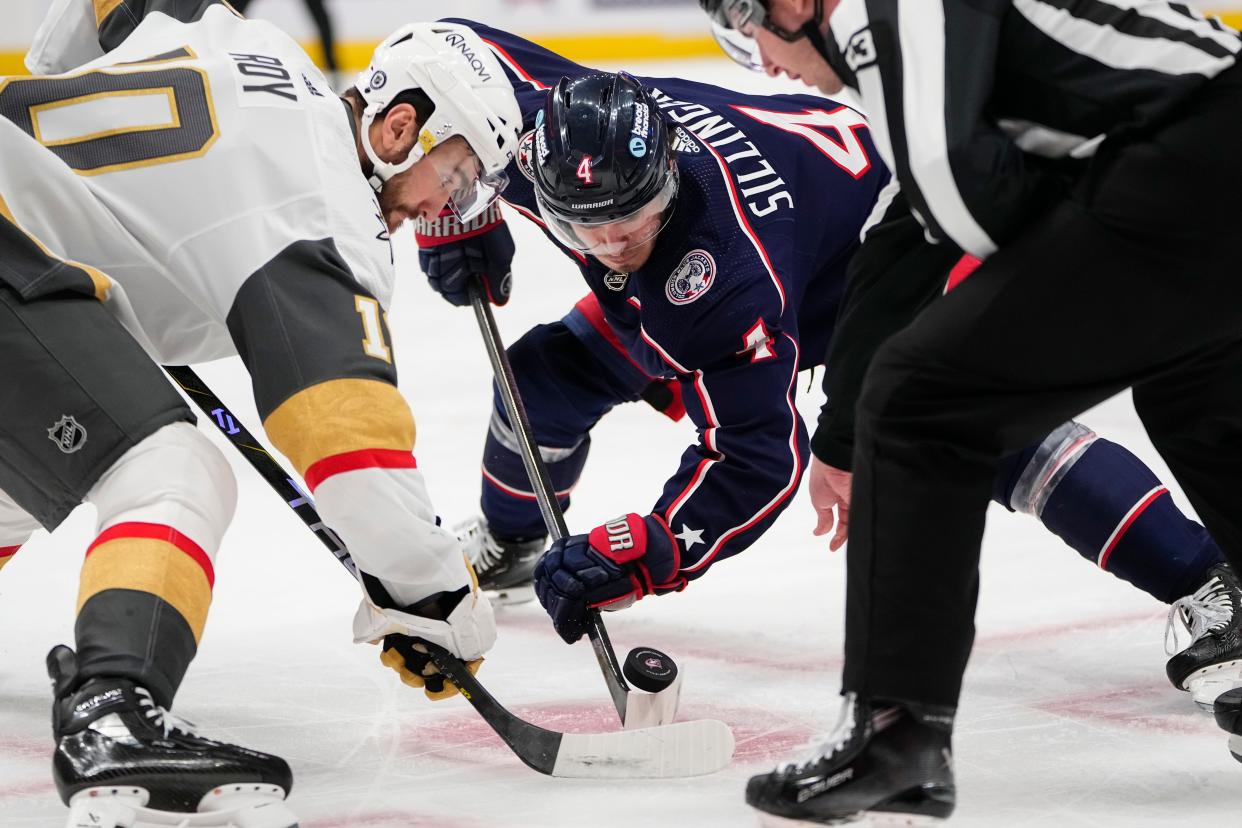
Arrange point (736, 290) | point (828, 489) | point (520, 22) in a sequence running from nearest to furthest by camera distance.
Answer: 1. point (828, 489)
2. point (736, 290)
3. point (520, 22)

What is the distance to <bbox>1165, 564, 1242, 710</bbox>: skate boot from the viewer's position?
2207 mm

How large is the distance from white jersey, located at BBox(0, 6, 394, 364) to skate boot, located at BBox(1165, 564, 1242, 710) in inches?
51.9

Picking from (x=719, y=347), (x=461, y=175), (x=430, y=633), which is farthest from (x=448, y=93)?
(x=430, y=633)

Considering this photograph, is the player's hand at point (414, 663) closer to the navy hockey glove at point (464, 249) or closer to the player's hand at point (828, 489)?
the player's hand at point (828, 489)

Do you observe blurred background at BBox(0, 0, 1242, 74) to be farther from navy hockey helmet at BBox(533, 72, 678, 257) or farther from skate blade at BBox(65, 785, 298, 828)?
skate blade at BBox(65, 785, 298, 828)

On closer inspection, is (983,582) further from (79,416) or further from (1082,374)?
(79,416)

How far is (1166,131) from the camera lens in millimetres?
1391

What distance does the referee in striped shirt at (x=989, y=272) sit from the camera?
1.38m

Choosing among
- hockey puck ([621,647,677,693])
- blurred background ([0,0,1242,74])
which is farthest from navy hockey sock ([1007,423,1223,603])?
blurred background ([0,0,1242,74])

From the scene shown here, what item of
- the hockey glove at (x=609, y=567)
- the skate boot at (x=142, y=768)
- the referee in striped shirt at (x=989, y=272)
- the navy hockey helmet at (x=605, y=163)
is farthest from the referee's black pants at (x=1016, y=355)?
the navy hockey helmet at (x=605, y=163)

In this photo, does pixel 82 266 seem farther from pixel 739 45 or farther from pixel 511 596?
pixel 511 596

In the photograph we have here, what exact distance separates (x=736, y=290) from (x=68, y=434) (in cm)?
106

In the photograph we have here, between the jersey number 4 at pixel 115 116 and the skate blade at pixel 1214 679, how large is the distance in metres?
1.63

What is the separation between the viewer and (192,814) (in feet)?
4.97
